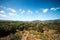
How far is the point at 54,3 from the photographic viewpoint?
353cm

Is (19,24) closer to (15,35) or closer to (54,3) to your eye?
(15,35)

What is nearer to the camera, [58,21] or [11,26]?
[11,26]

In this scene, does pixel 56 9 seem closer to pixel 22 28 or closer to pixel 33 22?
pixel 33 22

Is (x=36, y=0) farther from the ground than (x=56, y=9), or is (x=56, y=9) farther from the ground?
(x=36, y=0)

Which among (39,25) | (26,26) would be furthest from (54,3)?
(26,26)

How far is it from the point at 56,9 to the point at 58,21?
15.4 inches

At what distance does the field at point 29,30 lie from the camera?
3.16 metres

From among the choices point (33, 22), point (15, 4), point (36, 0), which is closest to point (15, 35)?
point (33, 22)

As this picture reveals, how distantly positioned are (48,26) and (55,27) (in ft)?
0.78

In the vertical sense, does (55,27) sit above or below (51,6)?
below

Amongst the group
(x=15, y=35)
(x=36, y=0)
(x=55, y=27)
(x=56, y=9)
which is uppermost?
(x=36, y=0)

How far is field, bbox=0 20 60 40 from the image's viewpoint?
3.16 metres

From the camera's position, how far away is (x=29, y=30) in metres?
3.35

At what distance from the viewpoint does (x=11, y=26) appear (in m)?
3.27
